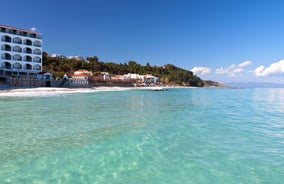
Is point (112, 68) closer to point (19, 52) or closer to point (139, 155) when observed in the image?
point (19, 52)

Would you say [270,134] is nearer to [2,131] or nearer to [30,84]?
[2,131]

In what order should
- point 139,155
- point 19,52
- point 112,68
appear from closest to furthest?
1. point 139,155
2. point 19,52
3. point 112,68

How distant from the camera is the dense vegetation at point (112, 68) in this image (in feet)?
294

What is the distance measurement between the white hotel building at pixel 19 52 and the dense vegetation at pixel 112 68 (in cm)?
1219

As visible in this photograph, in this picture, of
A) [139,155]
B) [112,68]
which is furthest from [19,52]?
[112,68]

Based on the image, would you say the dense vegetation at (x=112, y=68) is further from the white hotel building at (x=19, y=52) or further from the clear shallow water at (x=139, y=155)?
the clear shallow water at (x=139, y=155)

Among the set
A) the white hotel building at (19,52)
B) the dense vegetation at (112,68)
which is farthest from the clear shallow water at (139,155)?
the dense vegetation at (112,68)

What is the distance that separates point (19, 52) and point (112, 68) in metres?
63.9

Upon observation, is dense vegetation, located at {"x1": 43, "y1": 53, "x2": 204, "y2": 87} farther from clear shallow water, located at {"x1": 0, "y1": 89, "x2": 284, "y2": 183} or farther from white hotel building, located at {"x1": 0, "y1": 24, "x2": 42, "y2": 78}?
clear shallow water, located at {"x1": 0, "y1": 89, "x2": 284, "y2": 183}

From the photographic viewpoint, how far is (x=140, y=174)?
6.32 m

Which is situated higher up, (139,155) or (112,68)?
(112,68)

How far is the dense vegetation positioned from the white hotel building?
1219 centimetres

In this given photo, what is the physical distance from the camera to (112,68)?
4754 inches

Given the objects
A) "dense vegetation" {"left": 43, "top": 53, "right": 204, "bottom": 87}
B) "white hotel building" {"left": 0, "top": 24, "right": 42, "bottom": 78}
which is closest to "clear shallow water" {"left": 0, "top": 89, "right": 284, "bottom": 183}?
"white hotel building" {"left": 0, "top": 24, "right": 42, "bottom": 78}
